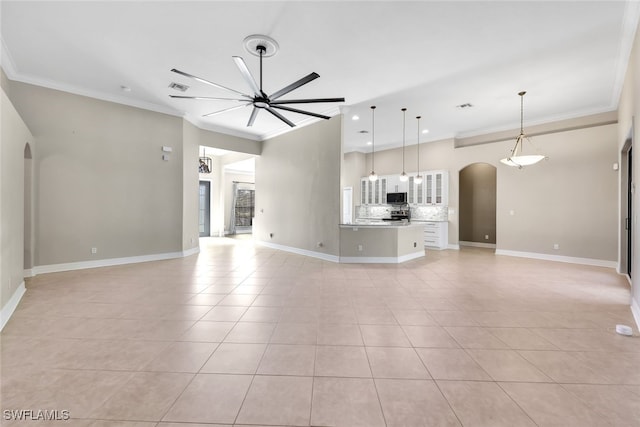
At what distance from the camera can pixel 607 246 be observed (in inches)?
232

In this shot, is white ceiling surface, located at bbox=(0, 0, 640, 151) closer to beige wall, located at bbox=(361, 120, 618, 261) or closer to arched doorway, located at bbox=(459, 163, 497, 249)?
beige wall, located at bbox=(361, 120, 618, 261)

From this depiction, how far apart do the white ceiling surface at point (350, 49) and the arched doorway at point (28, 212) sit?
1.44 metres

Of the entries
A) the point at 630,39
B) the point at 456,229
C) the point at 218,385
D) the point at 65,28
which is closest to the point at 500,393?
the point at 218,385

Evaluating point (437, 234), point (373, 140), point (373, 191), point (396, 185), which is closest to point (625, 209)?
point (437, 234)

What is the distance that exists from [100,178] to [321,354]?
5.82 meters

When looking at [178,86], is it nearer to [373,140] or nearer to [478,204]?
[373,140]

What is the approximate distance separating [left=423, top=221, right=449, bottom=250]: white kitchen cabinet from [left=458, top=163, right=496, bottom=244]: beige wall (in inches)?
56.9

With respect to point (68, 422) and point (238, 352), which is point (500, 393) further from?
point (68, 422)

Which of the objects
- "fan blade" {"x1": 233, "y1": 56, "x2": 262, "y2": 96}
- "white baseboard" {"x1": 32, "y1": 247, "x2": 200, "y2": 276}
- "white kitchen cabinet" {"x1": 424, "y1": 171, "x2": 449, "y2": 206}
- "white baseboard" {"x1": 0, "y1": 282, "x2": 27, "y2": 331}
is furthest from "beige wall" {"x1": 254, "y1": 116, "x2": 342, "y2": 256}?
"white baseboard" {"x1": 0, "y1": 282, "x2": 27, "y2": 331}

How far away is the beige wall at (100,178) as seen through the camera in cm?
494

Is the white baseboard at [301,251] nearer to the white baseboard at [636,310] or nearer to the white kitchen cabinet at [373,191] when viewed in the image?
the white kitchen cabinet at [373,191]

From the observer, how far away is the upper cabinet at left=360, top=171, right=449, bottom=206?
8418mm

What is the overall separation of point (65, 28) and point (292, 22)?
292 centimetres

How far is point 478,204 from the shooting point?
368 inches
